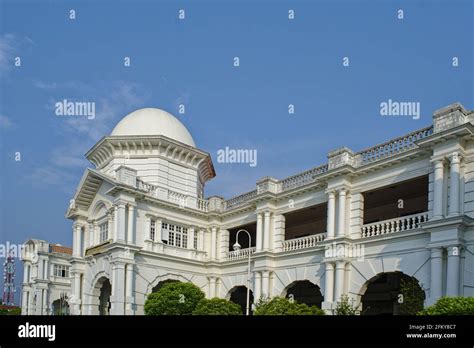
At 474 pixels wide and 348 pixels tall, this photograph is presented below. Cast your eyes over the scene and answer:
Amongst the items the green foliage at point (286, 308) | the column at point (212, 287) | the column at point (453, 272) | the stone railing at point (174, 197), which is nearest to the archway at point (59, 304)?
the column at point (212, 287)

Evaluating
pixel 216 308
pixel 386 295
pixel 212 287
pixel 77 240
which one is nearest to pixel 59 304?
pixel 77 240

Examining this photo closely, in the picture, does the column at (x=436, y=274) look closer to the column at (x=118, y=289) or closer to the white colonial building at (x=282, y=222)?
the white colonial building at (x=282, y=222)

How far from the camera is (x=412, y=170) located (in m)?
23.4

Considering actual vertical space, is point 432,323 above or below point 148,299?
above

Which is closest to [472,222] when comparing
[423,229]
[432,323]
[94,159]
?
[423,229]

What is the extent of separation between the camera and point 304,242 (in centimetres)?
2934

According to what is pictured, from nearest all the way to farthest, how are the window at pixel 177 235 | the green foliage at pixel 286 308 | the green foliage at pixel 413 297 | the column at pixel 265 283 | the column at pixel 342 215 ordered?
the green foliage at pixel 413 297, the green foliage at pixel 286 308, the column at pixel 342 215, the column at pixel 265 283, the window at pixel 177 235

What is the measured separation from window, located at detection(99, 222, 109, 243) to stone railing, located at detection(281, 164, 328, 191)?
38.9ft

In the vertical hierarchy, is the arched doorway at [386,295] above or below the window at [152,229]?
below

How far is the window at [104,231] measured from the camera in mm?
33062

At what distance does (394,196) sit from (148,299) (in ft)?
50.6

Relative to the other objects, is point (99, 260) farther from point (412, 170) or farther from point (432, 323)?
point (432, 323)

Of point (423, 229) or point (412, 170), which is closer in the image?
point (423, 229)

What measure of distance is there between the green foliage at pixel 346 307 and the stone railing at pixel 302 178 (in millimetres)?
6911
